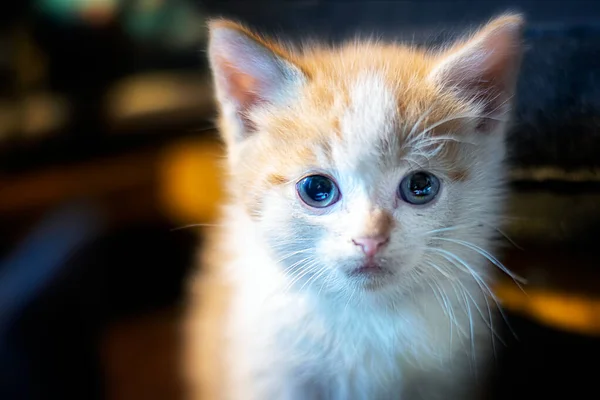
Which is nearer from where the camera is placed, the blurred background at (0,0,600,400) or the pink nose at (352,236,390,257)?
the pink nose at (352,236,390,257)

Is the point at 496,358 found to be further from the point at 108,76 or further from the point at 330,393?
the point at 108,76

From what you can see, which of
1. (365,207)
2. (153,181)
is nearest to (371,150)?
(365,207)

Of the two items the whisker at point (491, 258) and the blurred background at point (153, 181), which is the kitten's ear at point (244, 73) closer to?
the blurred background at point (153, 181)

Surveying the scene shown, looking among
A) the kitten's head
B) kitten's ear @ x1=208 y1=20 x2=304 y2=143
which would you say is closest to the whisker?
the kitten's head

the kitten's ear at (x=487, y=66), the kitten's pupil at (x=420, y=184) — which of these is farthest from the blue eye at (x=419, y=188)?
the kitten's ear at (x=487, y=66)

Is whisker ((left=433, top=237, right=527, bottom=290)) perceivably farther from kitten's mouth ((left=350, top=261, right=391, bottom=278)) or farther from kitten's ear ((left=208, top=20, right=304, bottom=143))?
kitten's ear ((left=208, top=20, right=304, bottom=143))

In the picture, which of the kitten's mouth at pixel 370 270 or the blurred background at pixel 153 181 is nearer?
the kitten's mouth at pixel 370 270

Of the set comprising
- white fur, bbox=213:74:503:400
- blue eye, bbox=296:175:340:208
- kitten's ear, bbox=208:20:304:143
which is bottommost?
white fur, bbox=213:74:503:400
